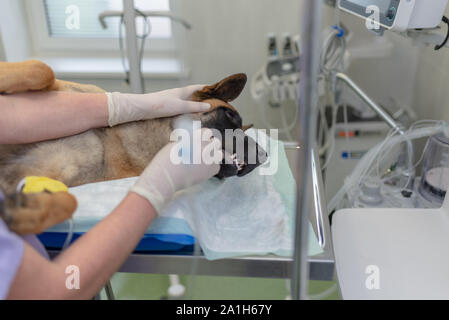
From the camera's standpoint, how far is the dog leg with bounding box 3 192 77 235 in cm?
57

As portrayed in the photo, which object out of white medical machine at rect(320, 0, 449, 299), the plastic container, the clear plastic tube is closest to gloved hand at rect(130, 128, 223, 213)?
white medical machine at rect(320, 0, 449, 299)

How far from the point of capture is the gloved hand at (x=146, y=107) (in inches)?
32.4

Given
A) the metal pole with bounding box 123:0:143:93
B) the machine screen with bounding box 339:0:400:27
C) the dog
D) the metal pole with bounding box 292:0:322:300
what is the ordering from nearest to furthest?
the metal pole with bounding box 292:0:322:300, the dog, the machine screen with bounding box 339:0:400:27, the metal pole with bounding box 123:0:143:93

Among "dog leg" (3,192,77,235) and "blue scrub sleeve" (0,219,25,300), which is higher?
"dog leg" (3,192,77,235)

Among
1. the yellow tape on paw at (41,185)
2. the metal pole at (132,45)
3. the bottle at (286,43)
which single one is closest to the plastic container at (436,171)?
the bottle at (286,43)

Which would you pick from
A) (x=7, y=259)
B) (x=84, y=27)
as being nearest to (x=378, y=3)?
(x=84, y=27)

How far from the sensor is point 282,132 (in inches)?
38.0

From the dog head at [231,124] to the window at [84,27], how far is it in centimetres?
50

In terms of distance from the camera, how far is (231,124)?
2.70 feet

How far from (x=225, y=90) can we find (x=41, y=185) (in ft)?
1.32

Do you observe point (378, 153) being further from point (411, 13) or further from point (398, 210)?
point (411, 13)

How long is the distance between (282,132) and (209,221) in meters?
0.31

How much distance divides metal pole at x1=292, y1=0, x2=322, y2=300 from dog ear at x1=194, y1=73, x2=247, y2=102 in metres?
0.27

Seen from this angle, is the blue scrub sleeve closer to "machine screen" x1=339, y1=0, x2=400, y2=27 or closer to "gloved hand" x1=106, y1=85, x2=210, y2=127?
"gloved hand" x1=106, y1=85, x2=210, y2=127
